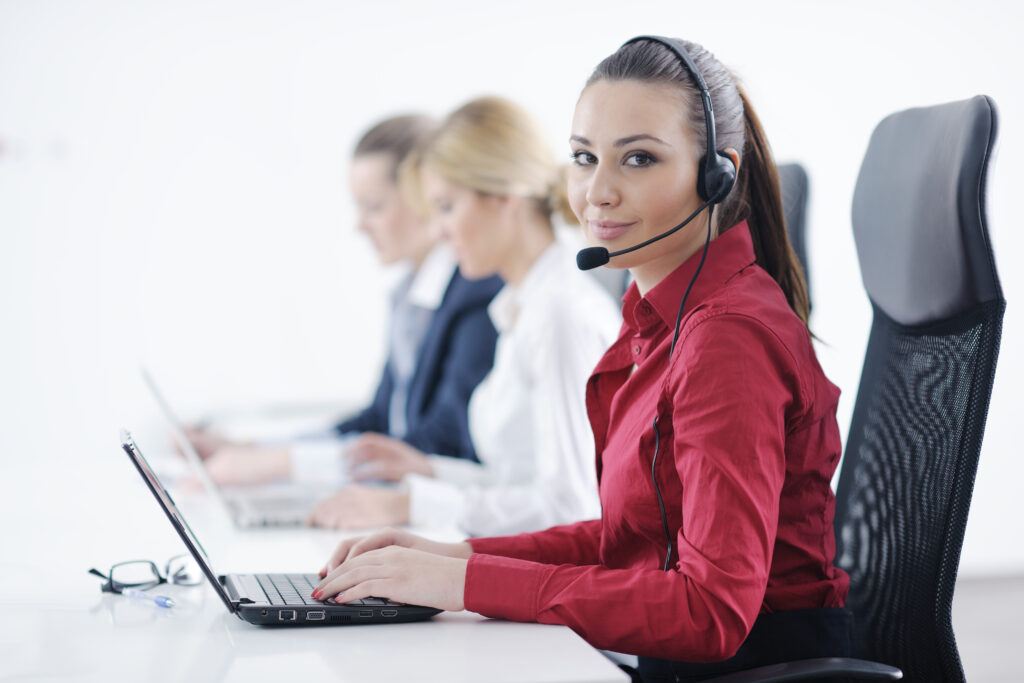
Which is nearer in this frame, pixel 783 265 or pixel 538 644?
pixel 538 644

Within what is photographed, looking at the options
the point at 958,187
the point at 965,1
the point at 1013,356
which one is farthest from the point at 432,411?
the point at 965,1

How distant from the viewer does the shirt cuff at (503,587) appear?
103cm

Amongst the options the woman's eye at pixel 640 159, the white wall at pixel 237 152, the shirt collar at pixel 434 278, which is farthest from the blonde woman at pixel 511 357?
the white wall at pixel 237 152

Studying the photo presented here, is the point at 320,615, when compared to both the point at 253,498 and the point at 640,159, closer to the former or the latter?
the point at 640,159

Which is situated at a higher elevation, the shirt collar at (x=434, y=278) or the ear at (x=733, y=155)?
the ear at (x=733, y=155)

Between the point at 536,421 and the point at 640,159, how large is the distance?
2.82 ft

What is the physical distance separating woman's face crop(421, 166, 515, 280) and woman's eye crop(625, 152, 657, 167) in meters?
1.04

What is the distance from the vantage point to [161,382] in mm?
3881

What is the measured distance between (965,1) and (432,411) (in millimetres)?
2117

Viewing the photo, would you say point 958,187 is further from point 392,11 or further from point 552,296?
point 392,11

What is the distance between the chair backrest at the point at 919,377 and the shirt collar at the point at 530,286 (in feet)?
2.50

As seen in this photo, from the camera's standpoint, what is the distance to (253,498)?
6.32 feet

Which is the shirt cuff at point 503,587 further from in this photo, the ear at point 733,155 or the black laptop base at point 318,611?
the ear at point 733,155

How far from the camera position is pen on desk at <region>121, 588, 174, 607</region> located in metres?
1.16
